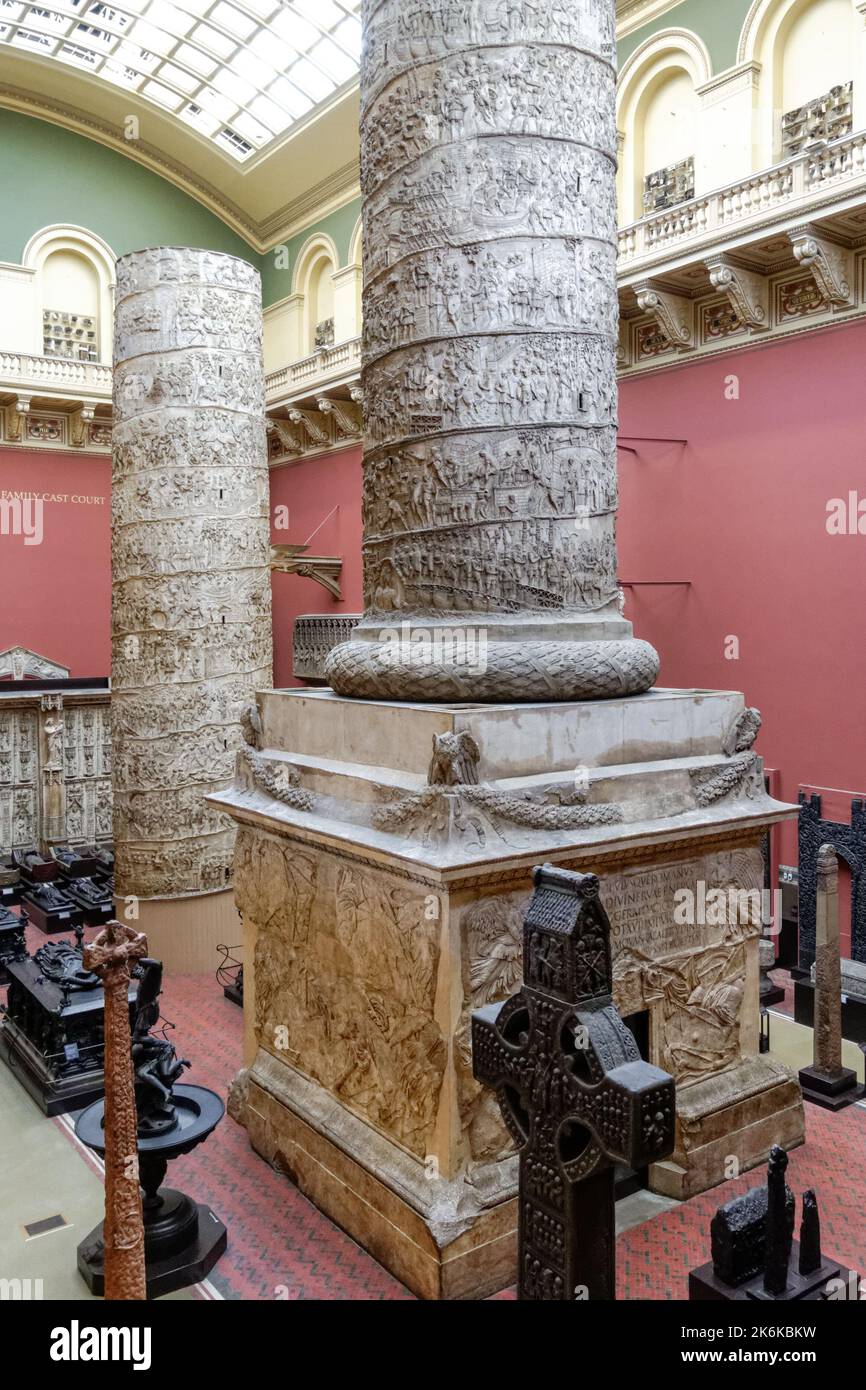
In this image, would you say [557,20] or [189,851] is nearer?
[557,20]

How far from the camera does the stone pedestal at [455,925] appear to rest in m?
4.30

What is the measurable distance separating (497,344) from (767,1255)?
4.10 metres

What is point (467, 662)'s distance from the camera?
15.9 ft

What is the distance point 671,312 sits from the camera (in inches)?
391

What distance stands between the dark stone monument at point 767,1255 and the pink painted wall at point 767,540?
5263 millimetres

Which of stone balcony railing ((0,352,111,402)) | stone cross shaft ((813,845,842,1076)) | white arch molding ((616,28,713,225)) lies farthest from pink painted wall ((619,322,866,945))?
stone balcony railing ((0,352,111,402))

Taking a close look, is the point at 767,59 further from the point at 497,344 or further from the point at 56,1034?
the point at 56,1034

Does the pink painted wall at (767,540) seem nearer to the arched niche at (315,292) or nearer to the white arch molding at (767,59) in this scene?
the white arch molding at (767,59)

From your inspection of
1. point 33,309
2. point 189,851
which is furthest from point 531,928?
point 33,309

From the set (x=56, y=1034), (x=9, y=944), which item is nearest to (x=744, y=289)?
(x=56, y=1034)

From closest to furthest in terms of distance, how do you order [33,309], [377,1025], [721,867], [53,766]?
[377,1025] → [721,867] → [53,766] → [33,309]

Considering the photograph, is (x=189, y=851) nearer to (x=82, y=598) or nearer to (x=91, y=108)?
(x=82, y=598)

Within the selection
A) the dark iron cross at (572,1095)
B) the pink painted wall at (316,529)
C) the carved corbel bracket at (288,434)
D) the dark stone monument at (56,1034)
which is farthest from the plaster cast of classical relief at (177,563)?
the dark iron cross at (572,1095)

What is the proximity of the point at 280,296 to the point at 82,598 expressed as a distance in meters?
5.95
